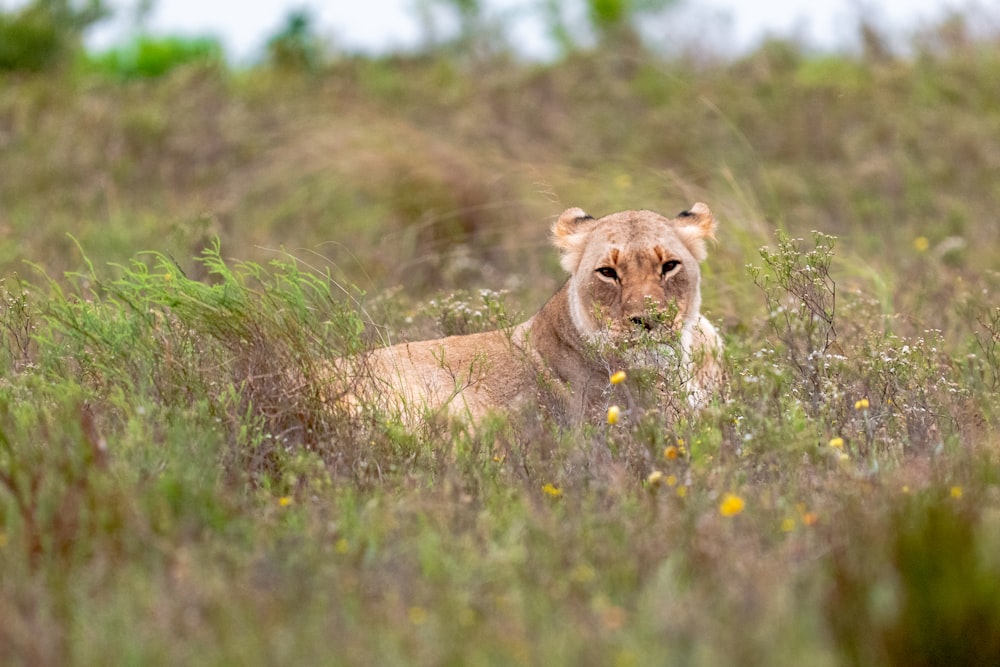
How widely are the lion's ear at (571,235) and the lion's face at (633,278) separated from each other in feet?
0.04

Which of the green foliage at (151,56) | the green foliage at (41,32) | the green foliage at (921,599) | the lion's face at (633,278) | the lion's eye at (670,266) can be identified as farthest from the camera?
the green foliage at (151,56)

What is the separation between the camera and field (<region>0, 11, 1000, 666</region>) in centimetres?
310

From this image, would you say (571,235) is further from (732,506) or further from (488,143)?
(488,143)

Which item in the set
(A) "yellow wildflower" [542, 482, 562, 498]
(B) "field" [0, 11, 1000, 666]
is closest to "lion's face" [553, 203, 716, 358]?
(B) "field" [0, 11, 1000, 666]

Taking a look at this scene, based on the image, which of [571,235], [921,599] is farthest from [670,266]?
[921,599]

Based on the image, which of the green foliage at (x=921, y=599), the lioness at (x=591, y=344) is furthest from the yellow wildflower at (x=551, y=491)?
the green foliage at (x=921, y=599)

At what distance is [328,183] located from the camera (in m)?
11.5

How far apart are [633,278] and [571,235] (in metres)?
0.70

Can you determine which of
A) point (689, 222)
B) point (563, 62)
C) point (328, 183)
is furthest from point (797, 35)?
point (689, 222)

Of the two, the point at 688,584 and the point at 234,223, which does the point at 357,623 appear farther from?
the point at 234,223

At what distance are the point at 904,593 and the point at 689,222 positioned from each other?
348cm

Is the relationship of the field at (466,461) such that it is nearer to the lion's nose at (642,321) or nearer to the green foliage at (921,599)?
the green foliage at (921,599)

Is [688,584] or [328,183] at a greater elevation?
[688,584]

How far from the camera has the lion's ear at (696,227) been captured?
251 inches
